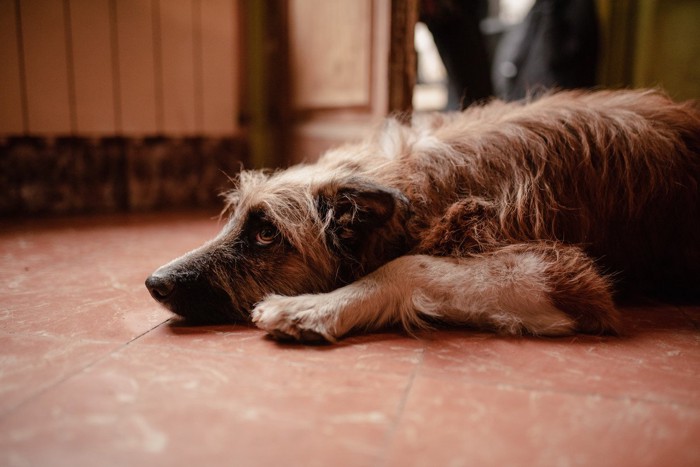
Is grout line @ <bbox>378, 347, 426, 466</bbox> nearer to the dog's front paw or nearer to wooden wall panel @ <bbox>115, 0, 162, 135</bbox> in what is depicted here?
the dog's front paw

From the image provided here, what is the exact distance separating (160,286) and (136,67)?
273 cm

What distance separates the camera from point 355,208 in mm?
1911

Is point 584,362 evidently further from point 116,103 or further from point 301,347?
point 116,103

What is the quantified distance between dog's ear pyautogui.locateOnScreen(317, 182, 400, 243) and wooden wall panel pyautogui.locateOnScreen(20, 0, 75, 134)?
104 inches

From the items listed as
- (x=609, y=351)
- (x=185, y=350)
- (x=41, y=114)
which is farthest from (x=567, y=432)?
(x=41, y=114)

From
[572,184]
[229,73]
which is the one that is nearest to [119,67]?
[229,73]

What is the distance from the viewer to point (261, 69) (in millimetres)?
4770

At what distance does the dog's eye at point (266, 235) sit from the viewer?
6.56 ft

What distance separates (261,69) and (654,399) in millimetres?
4139

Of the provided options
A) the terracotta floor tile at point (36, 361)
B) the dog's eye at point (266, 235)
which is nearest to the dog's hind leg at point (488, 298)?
the dog's eye at point (266, 235)

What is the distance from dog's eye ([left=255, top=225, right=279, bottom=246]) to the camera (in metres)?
2.00

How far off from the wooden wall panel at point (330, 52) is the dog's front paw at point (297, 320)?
240 centimetres

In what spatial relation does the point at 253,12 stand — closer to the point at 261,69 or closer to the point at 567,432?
the point at 261,69

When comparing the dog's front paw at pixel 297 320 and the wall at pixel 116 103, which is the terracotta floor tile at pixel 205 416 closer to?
the dog's front paw at pixel 297 320
